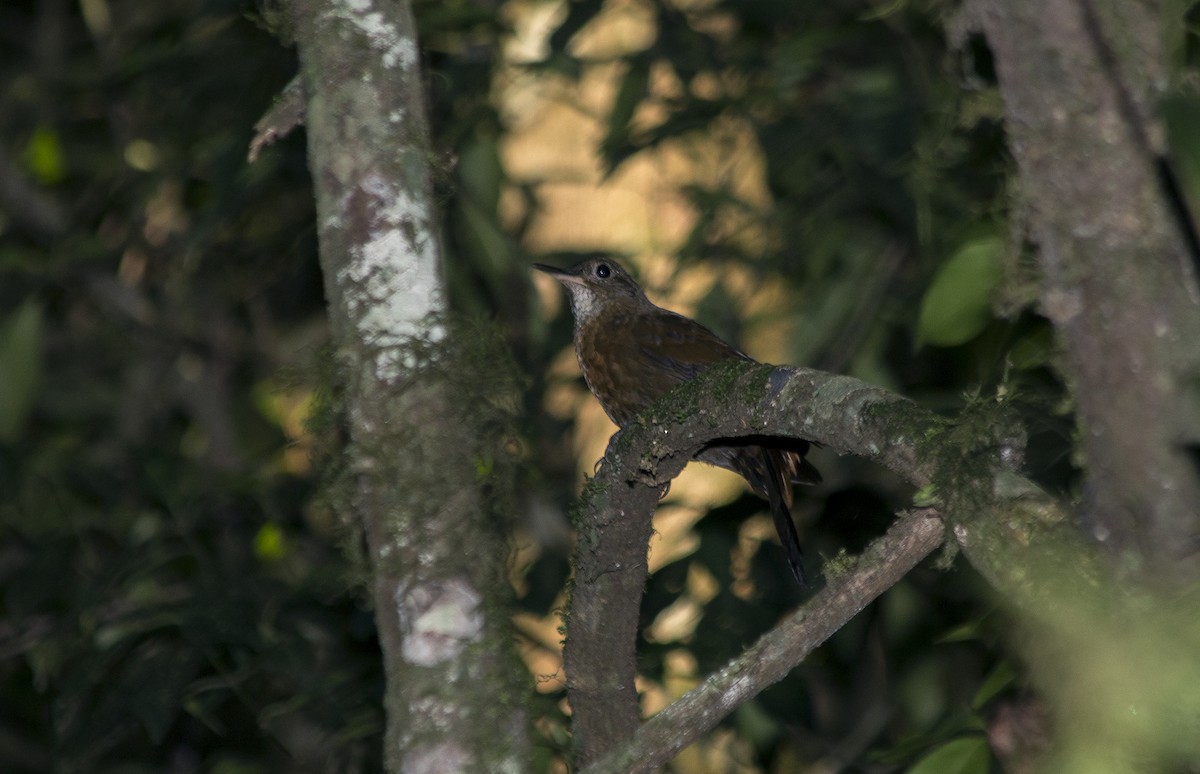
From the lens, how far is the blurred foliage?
355 cm

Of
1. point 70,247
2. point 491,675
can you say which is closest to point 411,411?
point 491,675

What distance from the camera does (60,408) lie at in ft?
20.2

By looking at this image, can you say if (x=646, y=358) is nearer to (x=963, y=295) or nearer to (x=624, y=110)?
(x=624, y=110)

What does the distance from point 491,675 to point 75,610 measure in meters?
2.05

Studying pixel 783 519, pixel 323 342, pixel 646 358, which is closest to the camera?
pixel 323 342

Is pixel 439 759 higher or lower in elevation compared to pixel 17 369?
higher

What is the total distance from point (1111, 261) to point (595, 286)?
2.88 metres

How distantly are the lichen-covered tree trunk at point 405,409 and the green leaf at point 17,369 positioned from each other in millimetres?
2586

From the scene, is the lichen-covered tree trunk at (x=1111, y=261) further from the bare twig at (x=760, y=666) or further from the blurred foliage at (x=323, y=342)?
the blurred foliage at (x=323, y=342)

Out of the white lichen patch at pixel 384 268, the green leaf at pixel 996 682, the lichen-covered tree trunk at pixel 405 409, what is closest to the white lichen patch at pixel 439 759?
the lichen-covered tree trunk at pixel 405 409

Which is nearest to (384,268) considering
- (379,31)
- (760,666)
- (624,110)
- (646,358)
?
(379,31)

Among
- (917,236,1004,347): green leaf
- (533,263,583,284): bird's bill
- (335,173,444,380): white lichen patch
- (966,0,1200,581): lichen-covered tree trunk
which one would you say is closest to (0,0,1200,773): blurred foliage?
(917,236,1004,347): green leaf

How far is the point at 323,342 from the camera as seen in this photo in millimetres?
3346

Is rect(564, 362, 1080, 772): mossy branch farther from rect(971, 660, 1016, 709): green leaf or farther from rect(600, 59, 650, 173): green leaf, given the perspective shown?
rect(600, 59, 650, 173): green leaf
